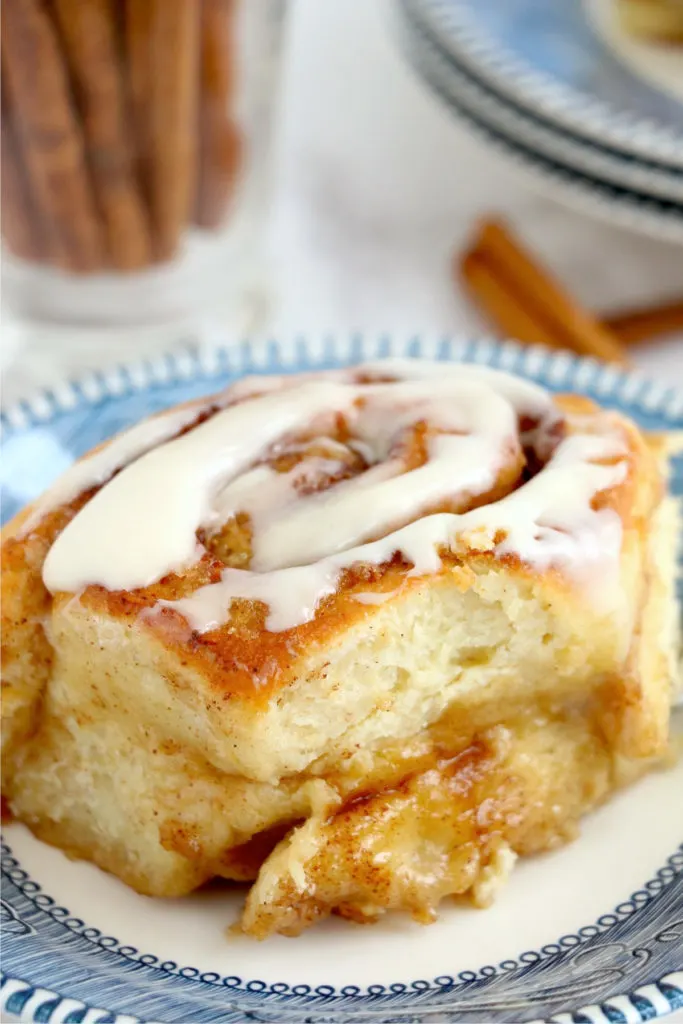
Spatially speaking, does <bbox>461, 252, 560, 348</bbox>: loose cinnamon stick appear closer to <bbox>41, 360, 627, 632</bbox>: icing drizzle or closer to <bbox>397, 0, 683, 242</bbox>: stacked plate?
<bbox>397, 0, 683, 242</bbox>: stacked plate

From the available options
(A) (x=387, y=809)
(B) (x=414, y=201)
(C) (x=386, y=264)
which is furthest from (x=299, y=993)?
(B) (x=414, y=201)

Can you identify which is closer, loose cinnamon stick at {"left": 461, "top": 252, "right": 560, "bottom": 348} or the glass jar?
the glass jar

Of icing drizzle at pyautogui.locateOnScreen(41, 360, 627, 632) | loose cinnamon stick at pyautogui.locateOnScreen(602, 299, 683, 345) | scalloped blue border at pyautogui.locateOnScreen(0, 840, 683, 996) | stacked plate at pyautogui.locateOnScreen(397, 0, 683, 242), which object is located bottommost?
loose cinnamon stick at pyautogui.locateOnScreen(602, 299, 683, 345)

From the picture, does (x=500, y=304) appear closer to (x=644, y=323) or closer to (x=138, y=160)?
(x=644, y=323)

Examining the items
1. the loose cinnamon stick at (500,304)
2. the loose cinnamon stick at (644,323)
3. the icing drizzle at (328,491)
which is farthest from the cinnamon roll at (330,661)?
the loose cinnamon stick at (644,323)

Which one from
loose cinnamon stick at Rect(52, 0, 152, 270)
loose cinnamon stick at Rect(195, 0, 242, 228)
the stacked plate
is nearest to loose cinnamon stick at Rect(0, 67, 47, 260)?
loose cinnamon stick at Rect(52, 0, 152, 270)

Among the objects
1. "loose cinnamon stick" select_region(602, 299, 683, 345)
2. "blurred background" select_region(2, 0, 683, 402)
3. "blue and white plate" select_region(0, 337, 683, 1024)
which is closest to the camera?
"blue and white plate" select_region(0, 337, 683, 1024)

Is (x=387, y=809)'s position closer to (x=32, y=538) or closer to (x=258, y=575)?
(x=258, y=575)
